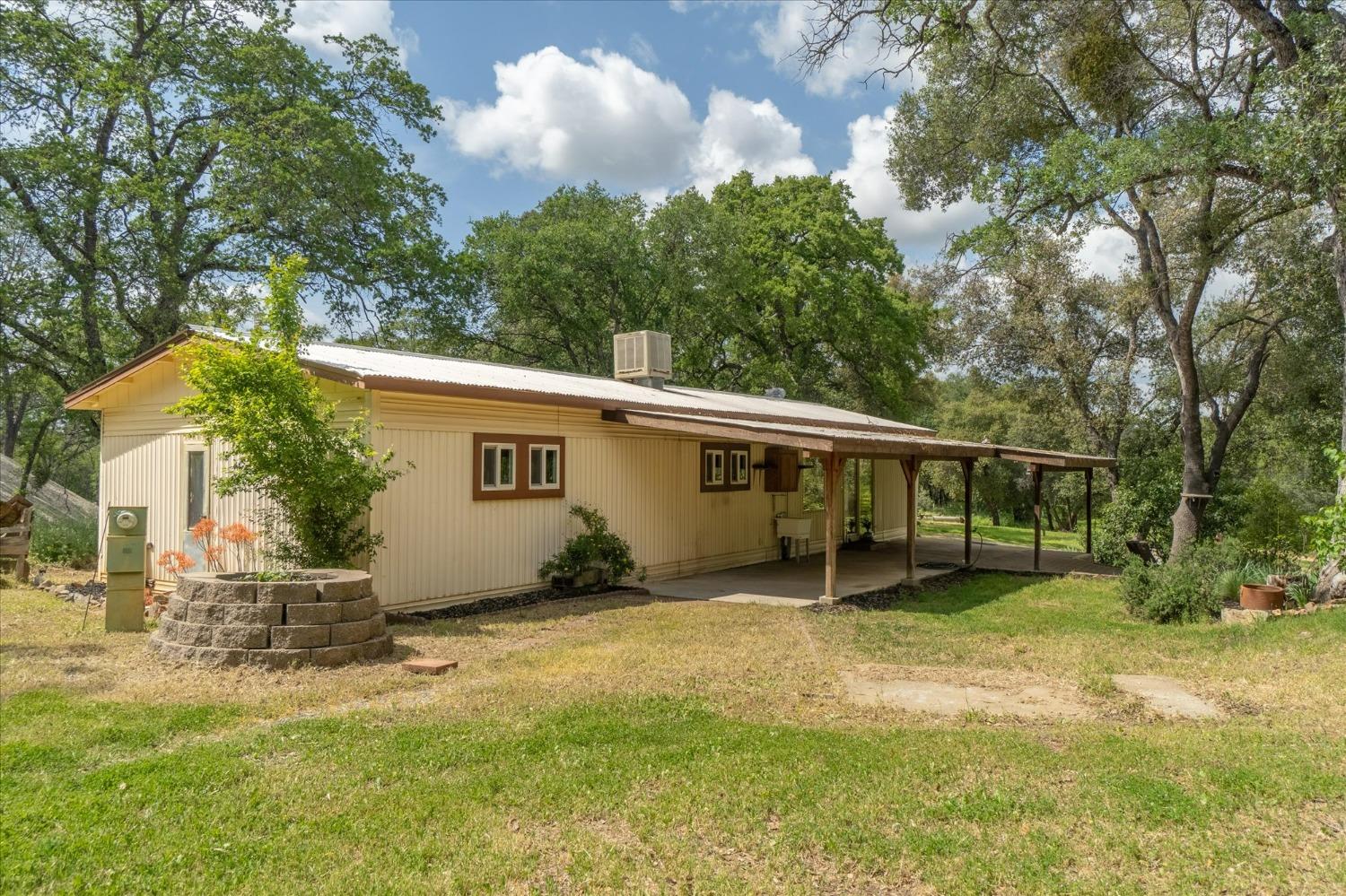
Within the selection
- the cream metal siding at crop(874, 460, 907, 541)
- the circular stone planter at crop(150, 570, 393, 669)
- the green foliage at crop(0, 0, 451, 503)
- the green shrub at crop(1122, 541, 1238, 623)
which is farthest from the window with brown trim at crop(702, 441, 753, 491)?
the green foliage at crop(0, 0, 451, 503)

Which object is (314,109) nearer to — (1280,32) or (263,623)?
(263,623)

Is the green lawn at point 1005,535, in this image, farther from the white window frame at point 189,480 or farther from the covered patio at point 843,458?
the white window frame at point 189,480

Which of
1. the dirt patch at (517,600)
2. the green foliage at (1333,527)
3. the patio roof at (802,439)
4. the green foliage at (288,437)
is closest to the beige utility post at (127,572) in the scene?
the green foliage at (288,437)

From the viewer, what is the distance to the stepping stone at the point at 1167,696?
218 inches

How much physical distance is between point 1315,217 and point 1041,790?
1518 centimetres

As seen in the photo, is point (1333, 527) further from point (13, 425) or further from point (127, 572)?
point (13, 425)

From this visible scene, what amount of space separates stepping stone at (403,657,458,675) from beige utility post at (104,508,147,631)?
3331 millimetres

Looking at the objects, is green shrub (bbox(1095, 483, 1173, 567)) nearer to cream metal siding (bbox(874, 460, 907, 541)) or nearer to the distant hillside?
cream metal siding (bbox(874, 460, 907, 541))

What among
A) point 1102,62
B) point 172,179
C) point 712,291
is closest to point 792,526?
point 1102,62

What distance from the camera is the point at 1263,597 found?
29.8 feet

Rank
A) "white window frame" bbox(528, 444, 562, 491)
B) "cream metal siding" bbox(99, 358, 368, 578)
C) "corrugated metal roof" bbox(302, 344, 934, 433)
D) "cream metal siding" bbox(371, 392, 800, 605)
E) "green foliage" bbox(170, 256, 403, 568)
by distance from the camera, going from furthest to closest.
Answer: "cream metal siding" bbox(99, 358, 368, 578) < "white window frame" bbox(528, 444, 562, 491) < "cream metal siding" bbox(371, 392, 800, 605) < "corrugated metal roof" bbox(302, 344, 934, 433) < "green foliage" bbox(170, 256, 403, 568)

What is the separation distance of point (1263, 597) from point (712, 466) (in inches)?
307

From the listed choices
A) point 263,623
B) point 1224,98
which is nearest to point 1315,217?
point 1224,98

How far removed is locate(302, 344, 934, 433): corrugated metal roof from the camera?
8797 mm
